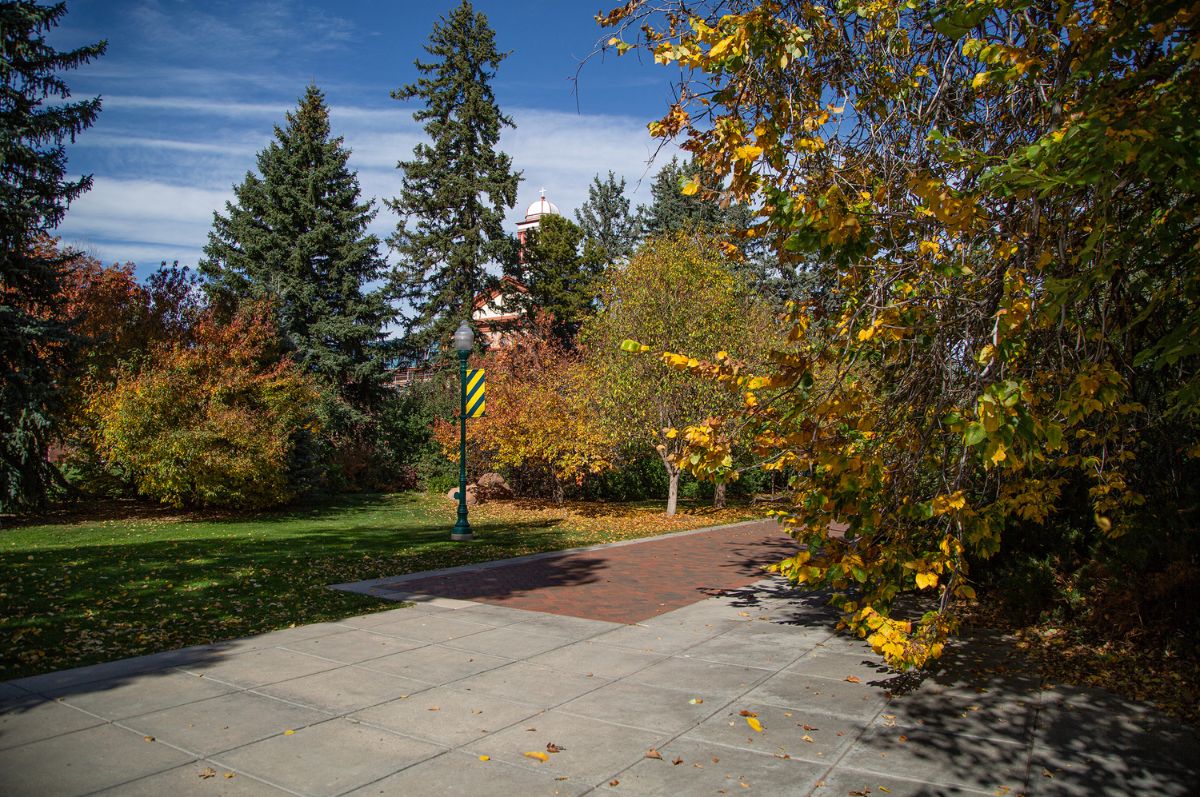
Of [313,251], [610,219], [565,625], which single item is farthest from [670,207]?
[565,625]

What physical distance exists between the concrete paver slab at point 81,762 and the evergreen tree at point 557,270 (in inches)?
1382

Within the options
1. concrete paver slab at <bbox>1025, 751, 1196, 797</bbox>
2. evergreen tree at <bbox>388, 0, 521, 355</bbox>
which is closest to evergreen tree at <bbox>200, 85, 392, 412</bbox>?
evergreen tree at <bbox>388, 0, 521, 355</bbox>

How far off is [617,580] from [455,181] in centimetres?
2905

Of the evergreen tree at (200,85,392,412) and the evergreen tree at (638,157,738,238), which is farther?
the evergreen tree at (638,157,738,238)

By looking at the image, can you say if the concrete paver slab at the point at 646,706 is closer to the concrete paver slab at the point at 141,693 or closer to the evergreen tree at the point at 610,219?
the concrete paver slab at the point at 141,693

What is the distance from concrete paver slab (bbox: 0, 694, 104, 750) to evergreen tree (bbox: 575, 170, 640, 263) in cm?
4334

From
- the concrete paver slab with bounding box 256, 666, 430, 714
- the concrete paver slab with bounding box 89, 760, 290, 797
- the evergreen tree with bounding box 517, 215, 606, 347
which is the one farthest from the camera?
the evergreen tree with bounding box 517, 215, 606, 347

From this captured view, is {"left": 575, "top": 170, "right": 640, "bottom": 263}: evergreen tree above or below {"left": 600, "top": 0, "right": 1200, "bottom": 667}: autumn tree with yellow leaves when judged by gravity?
above

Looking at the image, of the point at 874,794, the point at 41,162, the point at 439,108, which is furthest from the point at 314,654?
the point at 439,108

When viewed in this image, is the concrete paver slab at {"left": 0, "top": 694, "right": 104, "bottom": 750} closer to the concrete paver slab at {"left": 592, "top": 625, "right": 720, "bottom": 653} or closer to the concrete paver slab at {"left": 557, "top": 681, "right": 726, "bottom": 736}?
the concrete paver slab at {"left": 557, "top": 681, "right": 726, "bottom": 736}

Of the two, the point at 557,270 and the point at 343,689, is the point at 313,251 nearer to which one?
the point at 557,270

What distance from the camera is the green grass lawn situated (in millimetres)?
6984

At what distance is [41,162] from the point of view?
16000mm

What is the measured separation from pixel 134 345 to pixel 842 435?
64.7ft
